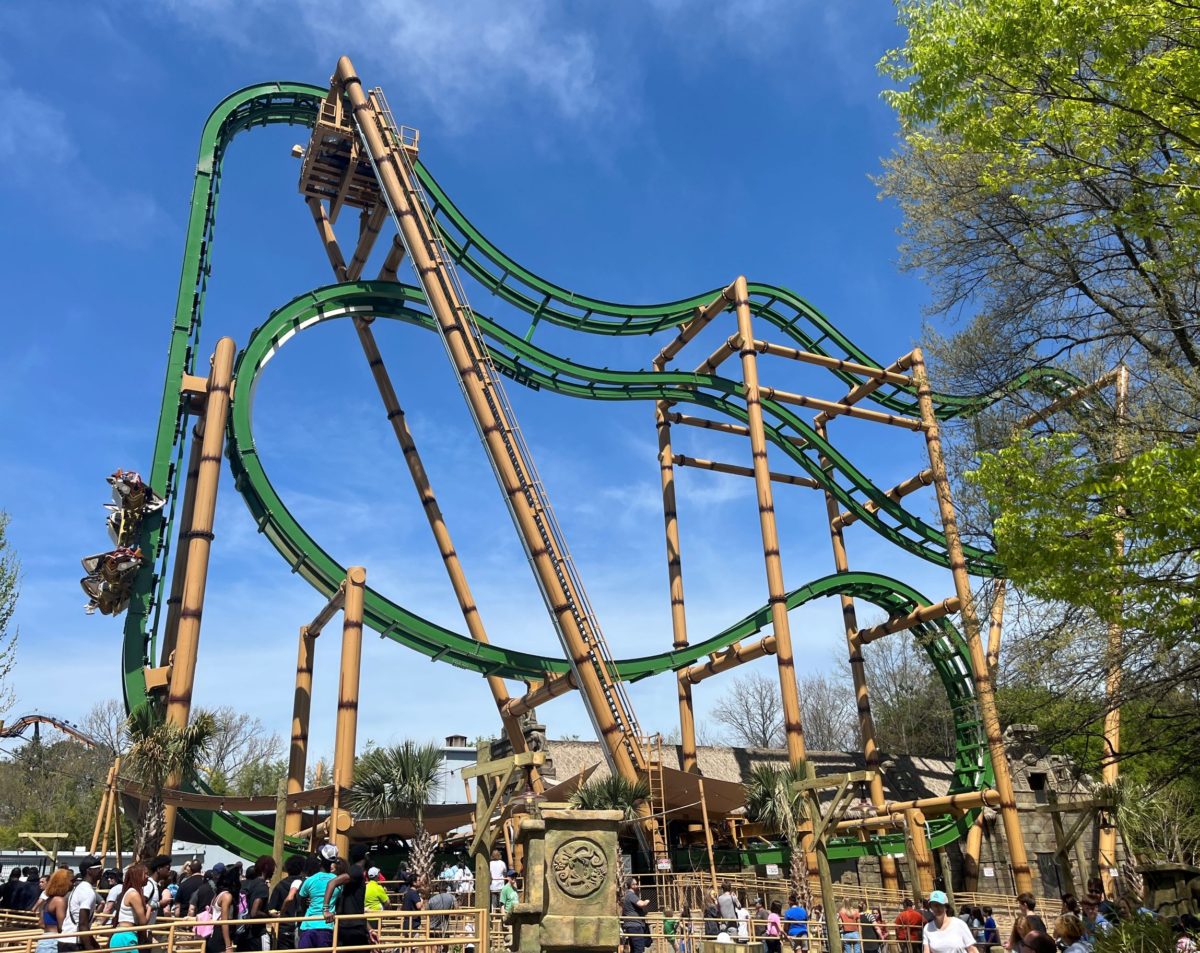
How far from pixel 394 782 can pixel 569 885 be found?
8.66 metres

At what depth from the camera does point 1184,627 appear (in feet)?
29.6

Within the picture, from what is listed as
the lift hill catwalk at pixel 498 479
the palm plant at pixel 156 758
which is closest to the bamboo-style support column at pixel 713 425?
the lift hill catwalk at pixel 498 479

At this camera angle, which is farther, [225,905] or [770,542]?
[770,542]

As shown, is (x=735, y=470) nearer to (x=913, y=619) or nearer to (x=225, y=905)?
(x=913, y=619)

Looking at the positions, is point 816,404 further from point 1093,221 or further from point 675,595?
point 1093,221

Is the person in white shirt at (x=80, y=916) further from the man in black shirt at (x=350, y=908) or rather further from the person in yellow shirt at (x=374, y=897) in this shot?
the person in yellow shirt at (x=374, y=897)

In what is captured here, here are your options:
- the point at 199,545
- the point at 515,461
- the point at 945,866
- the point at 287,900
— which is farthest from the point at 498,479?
the point at 945,866

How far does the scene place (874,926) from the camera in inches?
596

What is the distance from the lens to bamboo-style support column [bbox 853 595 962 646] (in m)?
26.0

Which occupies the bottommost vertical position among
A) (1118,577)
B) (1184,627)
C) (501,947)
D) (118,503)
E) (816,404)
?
(501,947)

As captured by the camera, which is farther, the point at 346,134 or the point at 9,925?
the point at 346,134

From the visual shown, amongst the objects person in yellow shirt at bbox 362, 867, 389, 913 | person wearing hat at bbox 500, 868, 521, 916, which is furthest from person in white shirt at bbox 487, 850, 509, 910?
person in yellow shirt at bbox 362, 867, 389, 913

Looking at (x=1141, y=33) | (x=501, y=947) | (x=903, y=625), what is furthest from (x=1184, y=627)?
(x=903, y=625)

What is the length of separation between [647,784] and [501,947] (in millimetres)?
9021
